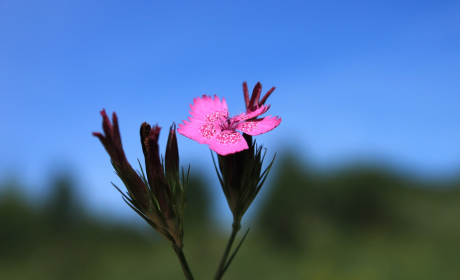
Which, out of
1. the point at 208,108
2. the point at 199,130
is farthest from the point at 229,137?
the point at 208,108

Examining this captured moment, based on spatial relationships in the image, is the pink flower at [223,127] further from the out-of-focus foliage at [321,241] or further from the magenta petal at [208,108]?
the out-of-focus foliage at [321,241]

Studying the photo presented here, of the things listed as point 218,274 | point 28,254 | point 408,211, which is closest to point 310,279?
point 408,211

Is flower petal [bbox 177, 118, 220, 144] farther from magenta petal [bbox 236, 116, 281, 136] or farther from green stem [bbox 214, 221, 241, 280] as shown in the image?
green stem [bbox 214, 221, 241, 280]

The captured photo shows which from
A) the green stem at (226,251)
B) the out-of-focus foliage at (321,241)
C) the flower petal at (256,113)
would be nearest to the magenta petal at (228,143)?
the flower petal at (256,113)

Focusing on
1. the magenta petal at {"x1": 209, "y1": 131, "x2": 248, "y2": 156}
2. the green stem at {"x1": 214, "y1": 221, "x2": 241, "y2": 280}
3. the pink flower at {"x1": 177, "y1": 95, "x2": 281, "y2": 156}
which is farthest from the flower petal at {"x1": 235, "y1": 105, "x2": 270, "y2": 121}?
the green stem at {"x1": 214, "y1": 221, "x2": 241, "y2": 280}

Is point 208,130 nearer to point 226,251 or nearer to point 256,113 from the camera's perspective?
point 256,113

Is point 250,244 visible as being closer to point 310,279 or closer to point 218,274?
point 310,279
